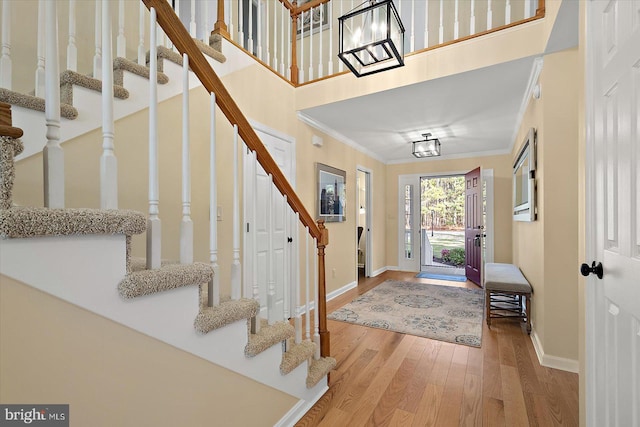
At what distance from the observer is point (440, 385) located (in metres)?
2.04

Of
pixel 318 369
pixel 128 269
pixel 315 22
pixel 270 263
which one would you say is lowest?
pixel 318 369

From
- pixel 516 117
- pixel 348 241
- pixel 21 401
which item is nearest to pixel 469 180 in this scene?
pixel 516 117

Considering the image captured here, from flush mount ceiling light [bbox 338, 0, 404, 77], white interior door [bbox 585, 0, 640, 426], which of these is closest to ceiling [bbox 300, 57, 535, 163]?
flush mount ceiling light [bbox 338, 0, 404, 77]

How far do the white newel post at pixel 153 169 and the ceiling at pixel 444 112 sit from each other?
94.8 inches

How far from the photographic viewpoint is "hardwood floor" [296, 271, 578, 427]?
171cm

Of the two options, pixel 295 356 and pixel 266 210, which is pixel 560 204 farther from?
pixel 266 210

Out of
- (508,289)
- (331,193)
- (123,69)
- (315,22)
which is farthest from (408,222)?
(123,69)

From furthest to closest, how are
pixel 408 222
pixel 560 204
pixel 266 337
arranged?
1. pixel 408 222
2. pixel 560 204
3. pixel 266 337

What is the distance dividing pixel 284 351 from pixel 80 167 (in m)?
1.57

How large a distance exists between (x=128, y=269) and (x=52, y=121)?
435 millimetres

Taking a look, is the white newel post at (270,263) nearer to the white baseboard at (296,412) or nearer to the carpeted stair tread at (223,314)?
the carpeted stair tread at (223,314)

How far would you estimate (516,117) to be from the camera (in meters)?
3.64

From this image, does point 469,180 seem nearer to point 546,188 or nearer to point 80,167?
point 546,188

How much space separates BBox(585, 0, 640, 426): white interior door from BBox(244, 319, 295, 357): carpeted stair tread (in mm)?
1312
